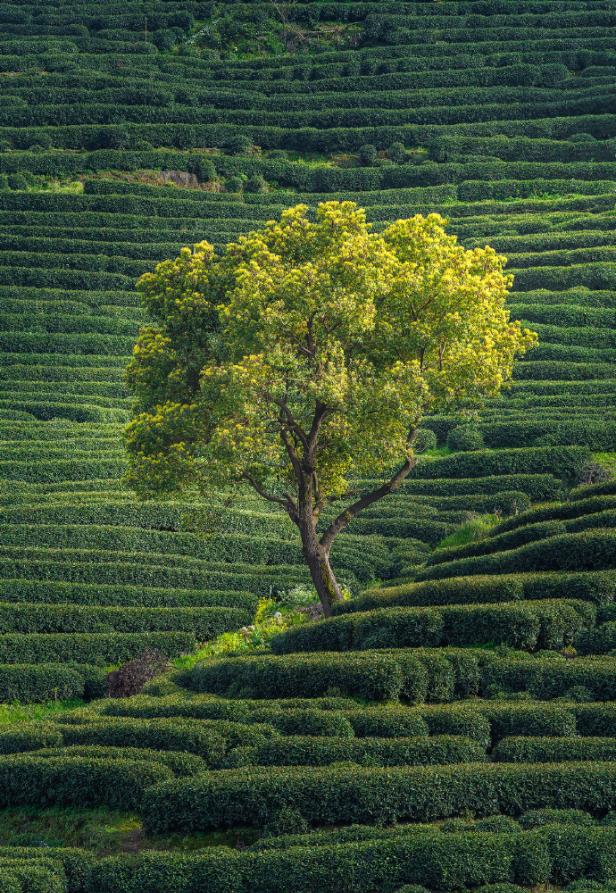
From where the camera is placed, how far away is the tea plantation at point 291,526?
23.0m

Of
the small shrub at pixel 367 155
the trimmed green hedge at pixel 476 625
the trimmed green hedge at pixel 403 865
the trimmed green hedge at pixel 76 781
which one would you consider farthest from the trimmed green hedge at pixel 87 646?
the small shrub at pixel 367 155

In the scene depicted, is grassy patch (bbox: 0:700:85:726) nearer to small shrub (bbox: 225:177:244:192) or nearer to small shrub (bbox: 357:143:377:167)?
small shrub (bbox: 225:177:244:192)

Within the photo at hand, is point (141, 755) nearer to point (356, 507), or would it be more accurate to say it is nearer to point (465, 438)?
point (356, 507)

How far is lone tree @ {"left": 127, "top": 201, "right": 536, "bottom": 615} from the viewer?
116ft

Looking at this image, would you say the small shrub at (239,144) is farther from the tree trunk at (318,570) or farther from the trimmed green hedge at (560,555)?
the trimmed green hedge at (560,555)

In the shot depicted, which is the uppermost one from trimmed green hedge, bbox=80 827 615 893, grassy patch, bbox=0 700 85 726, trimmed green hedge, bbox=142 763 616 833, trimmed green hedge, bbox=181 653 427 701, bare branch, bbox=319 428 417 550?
bare branch, bbox=319 428 417 550

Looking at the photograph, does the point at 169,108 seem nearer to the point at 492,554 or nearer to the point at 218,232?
the point at 218,232

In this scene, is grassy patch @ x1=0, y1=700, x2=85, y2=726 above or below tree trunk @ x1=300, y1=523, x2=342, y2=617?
below

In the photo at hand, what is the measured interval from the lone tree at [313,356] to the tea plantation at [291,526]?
9.48 ft

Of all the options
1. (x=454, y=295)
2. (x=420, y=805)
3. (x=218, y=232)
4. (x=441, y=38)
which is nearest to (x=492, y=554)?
(x=454, y=295)

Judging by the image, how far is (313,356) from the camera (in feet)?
120

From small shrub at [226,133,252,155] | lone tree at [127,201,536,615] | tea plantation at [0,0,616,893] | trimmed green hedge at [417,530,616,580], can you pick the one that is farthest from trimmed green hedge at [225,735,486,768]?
small shrub at [226,133,252,155]

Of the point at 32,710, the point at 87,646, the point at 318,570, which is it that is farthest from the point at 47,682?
the point at 318,570

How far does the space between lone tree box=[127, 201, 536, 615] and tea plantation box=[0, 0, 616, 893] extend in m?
2.89
